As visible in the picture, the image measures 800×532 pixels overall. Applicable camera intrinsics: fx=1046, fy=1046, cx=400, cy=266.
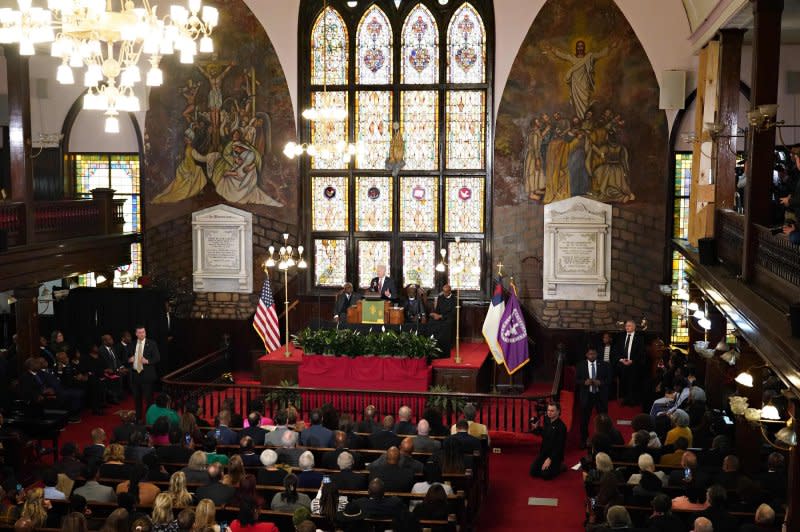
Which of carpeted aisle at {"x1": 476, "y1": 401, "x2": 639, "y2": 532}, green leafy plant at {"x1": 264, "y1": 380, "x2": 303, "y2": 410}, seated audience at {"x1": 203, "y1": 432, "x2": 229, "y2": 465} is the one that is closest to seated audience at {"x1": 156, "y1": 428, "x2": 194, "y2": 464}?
seated audience at {"x1": 203, "y1": 432, "x2": 229, "y2": 465}

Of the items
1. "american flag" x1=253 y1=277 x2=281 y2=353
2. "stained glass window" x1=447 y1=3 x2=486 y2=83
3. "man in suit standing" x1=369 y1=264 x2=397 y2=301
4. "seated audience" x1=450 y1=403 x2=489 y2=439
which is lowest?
"seated audience" x1=450 y1=403 x2=489 y2=439

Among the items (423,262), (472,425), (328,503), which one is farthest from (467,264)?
(328,503)

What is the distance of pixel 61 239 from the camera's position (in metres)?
19.8

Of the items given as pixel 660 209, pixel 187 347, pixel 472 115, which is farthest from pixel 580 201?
pixel 187 347

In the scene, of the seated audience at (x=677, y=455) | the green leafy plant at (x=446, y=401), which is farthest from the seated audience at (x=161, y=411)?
the seated audience at (x=677, y=455)

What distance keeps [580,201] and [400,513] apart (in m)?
11.8

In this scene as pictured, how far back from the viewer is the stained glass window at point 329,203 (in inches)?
892

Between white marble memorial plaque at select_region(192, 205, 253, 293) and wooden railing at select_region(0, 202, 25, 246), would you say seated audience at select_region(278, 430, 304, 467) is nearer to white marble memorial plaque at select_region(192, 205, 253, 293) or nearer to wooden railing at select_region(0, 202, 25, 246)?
wooden railing at select_region(0, 202, 25, 246)

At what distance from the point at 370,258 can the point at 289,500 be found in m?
11.7

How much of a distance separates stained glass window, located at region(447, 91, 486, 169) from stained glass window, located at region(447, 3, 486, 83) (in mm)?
373

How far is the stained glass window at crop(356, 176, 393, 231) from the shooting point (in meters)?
22.6

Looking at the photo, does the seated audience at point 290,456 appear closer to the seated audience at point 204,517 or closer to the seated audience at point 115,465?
the seated audience at point 115,465

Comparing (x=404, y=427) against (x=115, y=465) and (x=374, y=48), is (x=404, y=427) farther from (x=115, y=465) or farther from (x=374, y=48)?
(x=374, y=48)

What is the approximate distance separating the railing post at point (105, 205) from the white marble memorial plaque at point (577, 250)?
9059 millimetres
